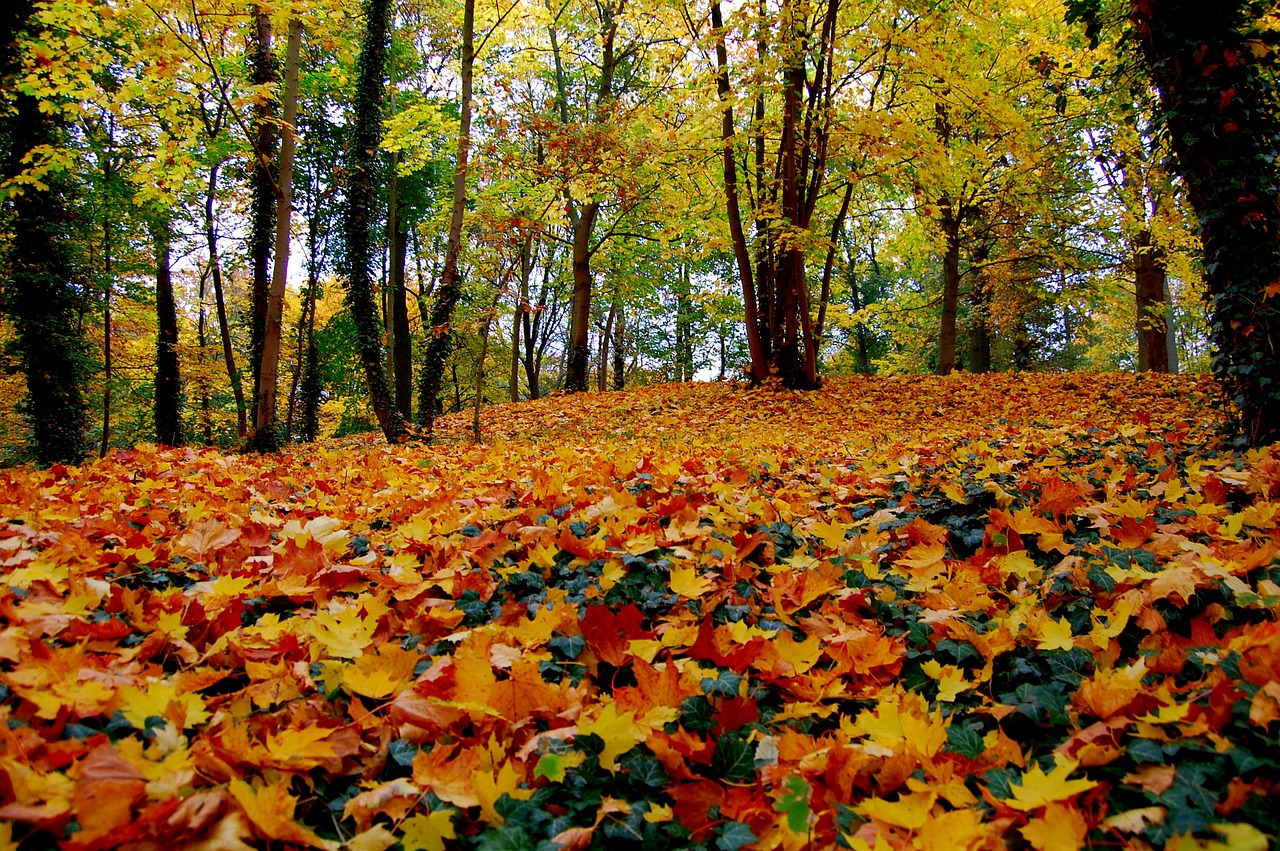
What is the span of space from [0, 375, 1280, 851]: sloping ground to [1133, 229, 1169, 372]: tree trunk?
1022 centimetres

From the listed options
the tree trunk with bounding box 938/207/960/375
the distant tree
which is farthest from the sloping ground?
the tree trunk with bounding box 938/207/960/375

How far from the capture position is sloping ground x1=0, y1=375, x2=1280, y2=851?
108 centimetres

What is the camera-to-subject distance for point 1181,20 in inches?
152

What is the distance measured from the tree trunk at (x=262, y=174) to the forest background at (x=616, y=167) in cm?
9

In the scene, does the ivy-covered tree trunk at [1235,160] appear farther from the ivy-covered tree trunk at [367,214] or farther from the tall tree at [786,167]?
the ivy-covered tree trunk at [367,214]

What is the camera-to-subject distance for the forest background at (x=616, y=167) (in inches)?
190

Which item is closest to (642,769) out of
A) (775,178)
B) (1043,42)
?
(775,178)

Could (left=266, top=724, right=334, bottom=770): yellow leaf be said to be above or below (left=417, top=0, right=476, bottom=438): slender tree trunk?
below

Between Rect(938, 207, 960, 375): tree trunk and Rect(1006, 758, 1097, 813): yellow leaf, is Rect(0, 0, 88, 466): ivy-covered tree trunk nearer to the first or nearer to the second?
Rect(1006, 758, 1097, 813): yellow leaf

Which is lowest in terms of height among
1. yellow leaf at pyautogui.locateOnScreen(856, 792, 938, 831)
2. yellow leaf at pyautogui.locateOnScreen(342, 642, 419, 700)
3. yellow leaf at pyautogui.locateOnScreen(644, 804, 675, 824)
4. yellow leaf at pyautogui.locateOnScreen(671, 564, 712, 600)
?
yellow leaf at pyautogui.locateOnScreen(644, 804, 675, 824)

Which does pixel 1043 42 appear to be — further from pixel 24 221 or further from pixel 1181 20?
pixel 24 221

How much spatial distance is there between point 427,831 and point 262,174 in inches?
465

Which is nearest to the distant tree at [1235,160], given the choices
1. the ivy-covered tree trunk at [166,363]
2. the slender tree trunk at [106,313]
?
the slender tree trunk at [106,313]

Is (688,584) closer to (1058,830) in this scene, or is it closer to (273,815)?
(1058,830)
